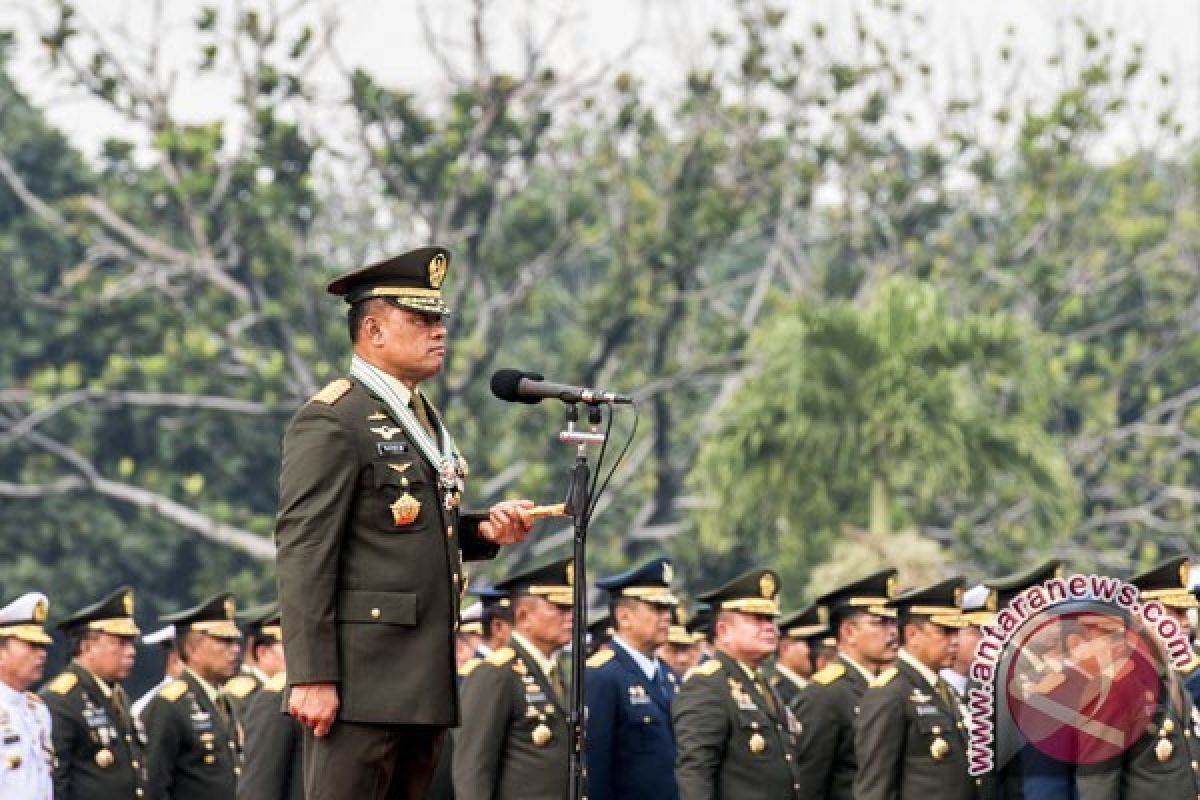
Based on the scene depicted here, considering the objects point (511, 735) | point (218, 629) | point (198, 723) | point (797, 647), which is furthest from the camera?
point (797, 647)

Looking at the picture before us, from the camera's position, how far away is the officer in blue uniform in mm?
10672

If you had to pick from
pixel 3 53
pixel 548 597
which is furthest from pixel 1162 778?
pixel 3 53

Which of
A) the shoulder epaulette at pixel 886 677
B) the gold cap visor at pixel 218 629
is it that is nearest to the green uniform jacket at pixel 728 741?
the shoulder epaulette at pixel 886 677

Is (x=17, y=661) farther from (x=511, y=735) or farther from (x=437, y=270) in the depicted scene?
(x=437, y=270)

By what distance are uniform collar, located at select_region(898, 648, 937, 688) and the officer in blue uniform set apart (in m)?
1.08

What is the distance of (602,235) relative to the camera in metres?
32.8

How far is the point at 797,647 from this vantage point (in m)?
13.9

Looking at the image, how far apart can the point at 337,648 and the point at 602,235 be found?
2701cm

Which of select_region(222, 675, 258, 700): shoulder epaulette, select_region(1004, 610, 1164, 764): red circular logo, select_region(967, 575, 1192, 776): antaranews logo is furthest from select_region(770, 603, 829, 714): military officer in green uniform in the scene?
select_region(1004, 610, 1164, 764): red circular logo

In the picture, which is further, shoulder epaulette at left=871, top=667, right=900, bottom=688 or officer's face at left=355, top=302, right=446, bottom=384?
Result: shoulder epaulette at left=871, top=667, right=900, bottom=688

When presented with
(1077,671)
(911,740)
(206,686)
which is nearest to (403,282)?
(1077,671)

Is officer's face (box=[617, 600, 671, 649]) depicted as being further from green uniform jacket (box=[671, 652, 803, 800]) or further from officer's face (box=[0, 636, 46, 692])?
officer's face (box=[0, 636, 46, 692])

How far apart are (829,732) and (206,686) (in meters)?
3.13

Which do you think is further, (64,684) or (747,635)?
(64,684)
